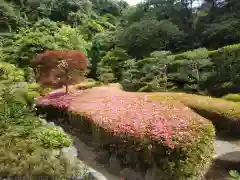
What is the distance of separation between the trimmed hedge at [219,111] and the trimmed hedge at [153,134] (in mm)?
594

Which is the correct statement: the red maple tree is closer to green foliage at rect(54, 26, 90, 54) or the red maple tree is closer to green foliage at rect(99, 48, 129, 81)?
green foliage at rect(99, 48, 129, 81)

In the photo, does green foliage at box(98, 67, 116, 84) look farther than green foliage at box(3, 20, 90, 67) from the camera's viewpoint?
No

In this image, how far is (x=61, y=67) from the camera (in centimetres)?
1278

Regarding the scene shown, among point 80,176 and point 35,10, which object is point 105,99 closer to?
point 80,176

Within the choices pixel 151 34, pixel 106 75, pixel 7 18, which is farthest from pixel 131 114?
pixel 7 18

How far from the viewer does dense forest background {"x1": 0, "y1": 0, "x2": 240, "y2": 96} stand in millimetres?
12961

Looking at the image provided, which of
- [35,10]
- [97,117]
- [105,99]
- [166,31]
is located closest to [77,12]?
[35,10]

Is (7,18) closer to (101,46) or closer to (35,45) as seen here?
(35,45)

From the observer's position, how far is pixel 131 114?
8359 millimetres

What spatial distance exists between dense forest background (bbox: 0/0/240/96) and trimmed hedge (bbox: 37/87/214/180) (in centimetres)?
410

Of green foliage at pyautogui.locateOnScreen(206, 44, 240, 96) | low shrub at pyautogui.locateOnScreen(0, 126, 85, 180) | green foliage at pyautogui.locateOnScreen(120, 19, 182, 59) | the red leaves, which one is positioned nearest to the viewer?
low shrub at pyautogui.locateOnScreen(0, 126, 85, 180)

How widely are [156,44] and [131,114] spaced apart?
1035 cm

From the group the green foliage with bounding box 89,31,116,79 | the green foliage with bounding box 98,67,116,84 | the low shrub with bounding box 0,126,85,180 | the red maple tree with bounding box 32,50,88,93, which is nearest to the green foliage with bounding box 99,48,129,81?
the green foliage with bounding box 98,67,116,84

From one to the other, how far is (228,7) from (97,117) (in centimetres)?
1293
